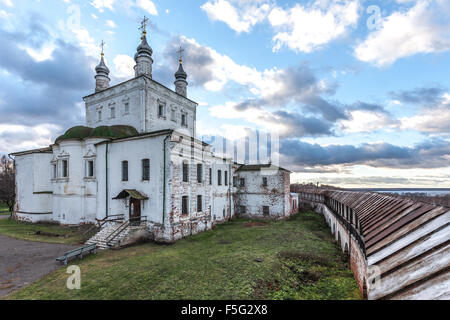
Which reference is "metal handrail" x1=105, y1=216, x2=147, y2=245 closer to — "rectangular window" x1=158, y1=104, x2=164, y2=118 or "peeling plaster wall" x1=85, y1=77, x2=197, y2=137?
"peeling plaster wall" x1=85, y1=77, x2=197, y2=137

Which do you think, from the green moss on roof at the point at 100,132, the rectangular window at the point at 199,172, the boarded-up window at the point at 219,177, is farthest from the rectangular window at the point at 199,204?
the green moss on roof at the point at 100,132

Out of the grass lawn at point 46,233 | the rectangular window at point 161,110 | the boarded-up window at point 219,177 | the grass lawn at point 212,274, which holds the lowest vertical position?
the grass lawn at point 46,233

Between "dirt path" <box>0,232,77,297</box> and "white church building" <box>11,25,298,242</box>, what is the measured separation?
12.6ft

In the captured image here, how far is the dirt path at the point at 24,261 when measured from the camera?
30.4ft

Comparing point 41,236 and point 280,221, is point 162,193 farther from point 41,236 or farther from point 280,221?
point 280,221

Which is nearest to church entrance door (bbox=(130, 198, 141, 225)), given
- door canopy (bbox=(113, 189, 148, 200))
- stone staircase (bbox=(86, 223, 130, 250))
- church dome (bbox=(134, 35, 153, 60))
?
door canopy (bbox=(113, 189, 148, 200))

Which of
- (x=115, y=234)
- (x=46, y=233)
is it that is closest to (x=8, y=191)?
(x=46, y=233)

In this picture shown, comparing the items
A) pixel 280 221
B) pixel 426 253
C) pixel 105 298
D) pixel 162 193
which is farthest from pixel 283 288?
pixel 280 221

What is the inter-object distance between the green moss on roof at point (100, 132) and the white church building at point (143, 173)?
0.08 m

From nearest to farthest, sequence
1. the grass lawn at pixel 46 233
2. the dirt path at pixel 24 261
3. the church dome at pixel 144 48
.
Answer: the dirt path at pixel 24 261 < the grass lawn at pixel 46 233 < the church dome at pixel 144 48

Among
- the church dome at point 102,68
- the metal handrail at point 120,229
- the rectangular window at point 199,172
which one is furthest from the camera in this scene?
the church dome at point 102,68

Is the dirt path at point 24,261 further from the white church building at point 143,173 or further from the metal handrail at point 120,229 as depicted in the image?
the white church building at point 143,173

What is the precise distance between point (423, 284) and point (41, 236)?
22888 mm

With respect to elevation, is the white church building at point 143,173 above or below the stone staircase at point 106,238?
above
